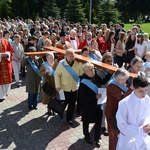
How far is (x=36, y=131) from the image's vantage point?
6145 millimetres

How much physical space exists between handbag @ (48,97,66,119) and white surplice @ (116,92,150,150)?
2.89 m

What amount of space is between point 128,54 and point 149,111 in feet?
24.4

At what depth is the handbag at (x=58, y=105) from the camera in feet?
20.4

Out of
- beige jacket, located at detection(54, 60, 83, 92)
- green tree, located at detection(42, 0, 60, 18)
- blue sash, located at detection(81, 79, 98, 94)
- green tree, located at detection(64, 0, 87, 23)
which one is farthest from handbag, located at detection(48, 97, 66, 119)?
green tree, located at detection(42, 0, 60, 18)

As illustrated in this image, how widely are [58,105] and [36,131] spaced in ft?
2.55

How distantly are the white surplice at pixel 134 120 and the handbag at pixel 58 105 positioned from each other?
2888 mm

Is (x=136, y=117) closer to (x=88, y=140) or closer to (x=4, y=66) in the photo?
(x=88, y=140)

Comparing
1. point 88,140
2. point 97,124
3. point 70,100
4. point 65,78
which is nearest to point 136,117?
point 97,124

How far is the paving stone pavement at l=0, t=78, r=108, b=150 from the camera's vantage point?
5.51m

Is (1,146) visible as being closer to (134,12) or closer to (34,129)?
(34,129)

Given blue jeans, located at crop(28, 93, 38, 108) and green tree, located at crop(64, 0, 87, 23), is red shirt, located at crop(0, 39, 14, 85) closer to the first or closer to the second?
blue jeans, located at crop(28, 93, 38, 108)

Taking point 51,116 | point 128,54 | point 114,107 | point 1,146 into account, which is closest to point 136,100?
point 114,107

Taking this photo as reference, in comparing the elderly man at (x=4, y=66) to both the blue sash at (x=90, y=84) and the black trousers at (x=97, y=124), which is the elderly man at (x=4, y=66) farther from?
the blue sash at (x=90, y=84)

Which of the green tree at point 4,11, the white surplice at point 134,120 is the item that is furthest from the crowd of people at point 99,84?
the green tree at point 4,11
